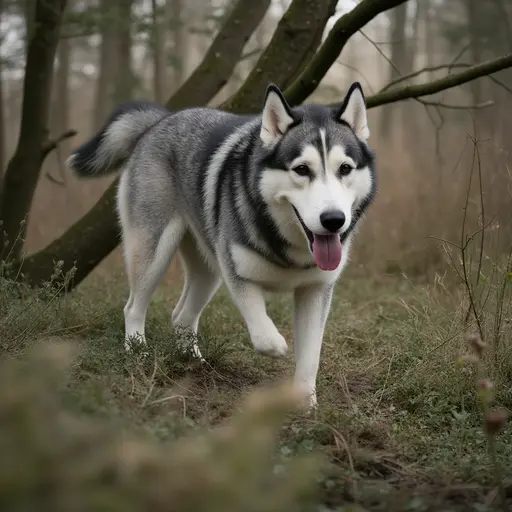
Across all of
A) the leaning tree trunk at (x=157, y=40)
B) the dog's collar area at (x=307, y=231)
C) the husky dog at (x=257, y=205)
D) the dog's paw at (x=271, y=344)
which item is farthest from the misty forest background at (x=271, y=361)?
the dog's collar area at (x=307, y=231)

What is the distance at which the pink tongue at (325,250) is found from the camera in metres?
3.70

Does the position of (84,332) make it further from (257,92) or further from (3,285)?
(257,92)

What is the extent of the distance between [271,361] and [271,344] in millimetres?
1150

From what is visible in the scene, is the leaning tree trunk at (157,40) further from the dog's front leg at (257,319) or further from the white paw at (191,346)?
the dog's front leg at (257,319)

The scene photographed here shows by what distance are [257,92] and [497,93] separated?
1092 centimetres

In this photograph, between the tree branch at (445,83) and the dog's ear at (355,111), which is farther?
the tree branch at (445,83)

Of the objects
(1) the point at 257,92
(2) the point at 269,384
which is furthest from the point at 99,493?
(1) the point at 257,92

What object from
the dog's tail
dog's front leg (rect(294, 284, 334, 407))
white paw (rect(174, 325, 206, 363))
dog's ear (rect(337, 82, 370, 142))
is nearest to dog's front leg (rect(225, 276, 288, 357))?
dog's front leg (rect(294, 284, 334, 407))

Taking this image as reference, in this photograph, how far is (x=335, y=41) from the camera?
4.75 meters

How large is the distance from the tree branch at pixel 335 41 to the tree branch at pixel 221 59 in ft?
3.91

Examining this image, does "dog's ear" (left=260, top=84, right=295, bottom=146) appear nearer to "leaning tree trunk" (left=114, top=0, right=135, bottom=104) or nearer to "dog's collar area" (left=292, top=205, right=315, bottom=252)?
"dog's collar area" (left=292, top=205, right=315, bottom=252)

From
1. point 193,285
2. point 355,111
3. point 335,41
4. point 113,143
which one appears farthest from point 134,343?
point 335,41

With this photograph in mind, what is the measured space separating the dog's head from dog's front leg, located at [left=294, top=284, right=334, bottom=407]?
0.42 m

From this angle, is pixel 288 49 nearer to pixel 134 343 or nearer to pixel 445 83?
pixel 445 83
